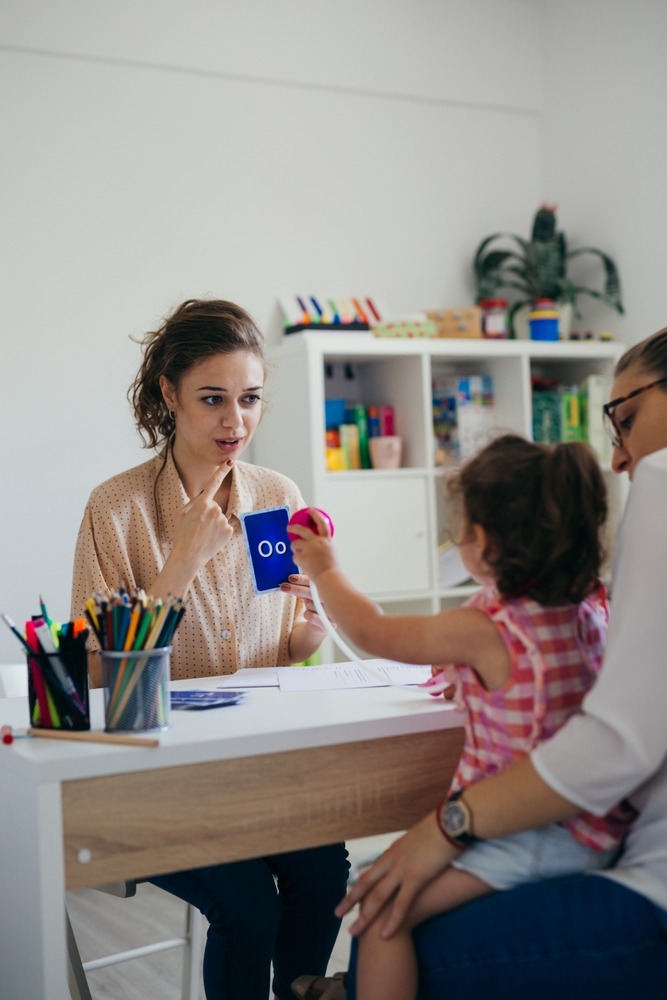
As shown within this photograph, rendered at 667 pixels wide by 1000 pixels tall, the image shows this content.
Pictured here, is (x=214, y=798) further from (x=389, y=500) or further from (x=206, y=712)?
(x=389, y=500)

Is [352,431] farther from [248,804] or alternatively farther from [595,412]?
[248,804]

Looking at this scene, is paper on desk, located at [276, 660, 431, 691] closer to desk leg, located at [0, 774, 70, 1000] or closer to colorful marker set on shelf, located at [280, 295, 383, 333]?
desk leg, located at [0, 774, 70, 1000]

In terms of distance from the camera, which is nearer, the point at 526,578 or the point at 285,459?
the point at 526,578

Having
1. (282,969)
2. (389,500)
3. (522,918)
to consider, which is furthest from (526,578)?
(389,500)

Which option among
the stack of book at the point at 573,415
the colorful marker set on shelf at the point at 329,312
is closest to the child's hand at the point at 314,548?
the colorful marker set on shelf at the point at 329,312

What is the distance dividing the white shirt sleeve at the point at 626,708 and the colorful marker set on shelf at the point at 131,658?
17.6 inches

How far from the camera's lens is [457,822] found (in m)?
1.19

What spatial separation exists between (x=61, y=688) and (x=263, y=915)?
57 centimetres

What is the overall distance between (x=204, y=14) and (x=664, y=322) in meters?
1.79

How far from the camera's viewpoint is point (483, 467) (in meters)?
1.27

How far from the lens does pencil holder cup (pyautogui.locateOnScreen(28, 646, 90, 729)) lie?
129cm

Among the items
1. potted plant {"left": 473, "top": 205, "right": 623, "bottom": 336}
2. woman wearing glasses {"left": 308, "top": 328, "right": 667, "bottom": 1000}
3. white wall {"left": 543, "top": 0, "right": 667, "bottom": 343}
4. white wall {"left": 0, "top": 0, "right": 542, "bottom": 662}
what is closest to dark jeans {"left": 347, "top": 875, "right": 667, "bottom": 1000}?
woman wearing glasses {"left": 308, "top": 328, "right": 667, "bottom": 1000}

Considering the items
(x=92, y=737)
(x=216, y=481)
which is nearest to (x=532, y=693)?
(x=92, y=737)

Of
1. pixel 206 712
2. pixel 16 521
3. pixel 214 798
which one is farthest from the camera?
pixel 16 521
